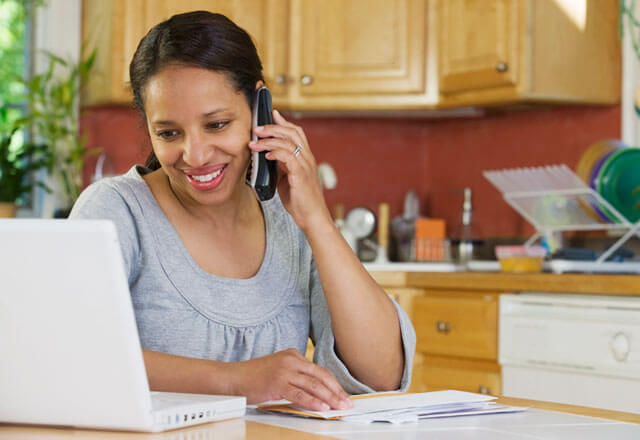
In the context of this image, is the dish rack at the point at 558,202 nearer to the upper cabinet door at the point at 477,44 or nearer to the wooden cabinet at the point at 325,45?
the upper cabinet door at the point at 477,44

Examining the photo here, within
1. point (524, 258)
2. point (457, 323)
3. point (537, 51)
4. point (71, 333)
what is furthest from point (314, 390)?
point (537, 51)

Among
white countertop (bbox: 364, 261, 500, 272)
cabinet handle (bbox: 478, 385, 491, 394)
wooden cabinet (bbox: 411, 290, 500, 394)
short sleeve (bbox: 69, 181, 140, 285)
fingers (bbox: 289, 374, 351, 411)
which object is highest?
short sleeve (bbox: 69, 181, 140, 285)

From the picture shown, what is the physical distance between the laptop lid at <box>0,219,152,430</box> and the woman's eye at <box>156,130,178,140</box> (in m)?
0.60

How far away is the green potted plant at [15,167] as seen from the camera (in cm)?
333

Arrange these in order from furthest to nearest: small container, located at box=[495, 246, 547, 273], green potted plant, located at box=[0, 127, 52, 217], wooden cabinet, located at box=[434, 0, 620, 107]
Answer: green potted plant, located at box=[0, 127, 52, 217]
wooden cabinet, located at box=[434, 0, 620, 107]
small container, located at box=[495, 246, 547, 273]

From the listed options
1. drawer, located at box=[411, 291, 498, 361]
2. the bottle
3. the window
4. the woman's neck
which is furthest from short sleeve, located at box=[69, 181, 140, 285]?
the window

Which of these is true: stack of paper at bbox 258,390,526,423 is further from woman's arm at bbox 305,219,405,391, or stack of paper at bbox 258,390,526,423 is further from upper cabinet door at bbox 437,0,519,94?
upper cabinet door at bbox 437,0,519,94

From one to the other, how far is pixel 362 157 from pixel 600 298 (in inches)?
65.4

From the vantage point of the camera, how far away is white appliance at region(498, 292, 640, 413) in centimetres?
233

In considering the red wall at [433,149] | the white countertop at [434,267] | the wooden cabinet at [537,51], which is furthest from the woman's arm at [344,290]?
the red wall at [433,149]

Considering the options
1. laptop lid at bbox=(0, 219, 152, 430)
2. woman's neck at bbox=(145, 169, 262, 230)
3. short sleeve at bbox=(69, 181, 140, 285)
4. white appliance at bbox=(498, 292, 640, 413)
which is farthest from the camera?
white appliance at bbox=(498, 292, 640, 413)

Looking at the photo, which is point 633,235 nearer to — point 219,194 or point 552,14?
point 552,14

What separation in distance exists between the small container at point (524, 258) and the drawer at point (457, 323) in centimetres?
17

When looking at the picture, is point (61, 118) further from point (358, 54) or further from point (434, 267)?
point (434, 267)
